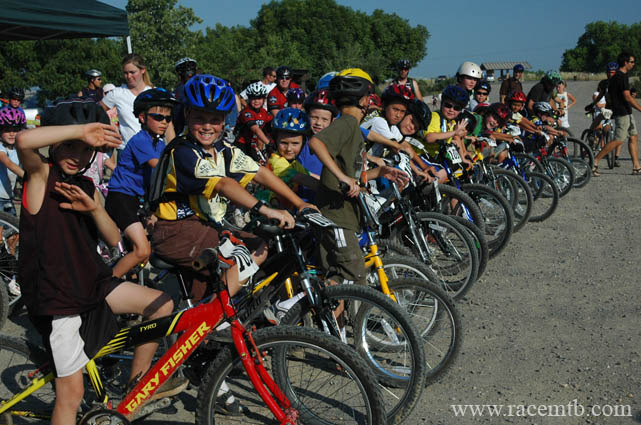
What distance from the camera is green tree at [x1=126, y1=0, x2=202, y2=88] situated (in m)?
62.2

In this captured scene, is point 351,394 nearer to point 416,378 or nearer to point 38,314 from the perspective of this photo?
point 416,378

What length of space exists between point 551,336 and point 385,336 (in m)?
1.67

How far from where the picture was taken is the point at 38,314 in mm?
2713

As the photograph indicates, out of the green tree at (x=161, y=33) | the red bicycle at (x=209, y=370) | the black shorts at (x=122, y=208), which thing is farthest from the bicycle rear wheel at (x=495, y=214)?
the green tree at (x=161, y=33)

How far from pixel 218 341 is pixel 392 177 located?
224 centimetres

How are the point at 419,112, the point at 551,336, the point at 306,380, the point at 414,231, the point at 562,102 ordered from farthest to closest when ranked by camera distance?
the point at 562,102 → the point at 419,112 → the point at 414,231 → the point at 551,336 → the point at 306,380

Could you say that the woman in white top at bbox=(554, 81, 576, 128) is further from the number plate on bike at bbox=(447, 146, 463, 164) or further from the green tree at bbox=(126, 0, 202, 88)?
the green tree at bbox=(126, 0, 202, 88)

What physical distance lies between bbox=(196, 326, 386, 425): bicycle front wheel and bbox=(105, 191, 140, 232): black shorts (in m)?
1.42

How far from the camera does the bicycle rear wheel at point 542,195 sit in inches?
321

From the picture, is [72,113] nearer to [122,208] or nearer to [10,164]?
[122,208]

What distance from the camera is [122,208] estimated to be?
4191mm

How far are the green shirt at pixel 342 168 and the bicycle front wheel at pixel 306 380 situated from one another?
1168mm

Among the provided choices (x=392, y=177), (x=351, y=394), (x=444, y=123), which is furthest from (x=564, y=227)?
(x=351, y=394)

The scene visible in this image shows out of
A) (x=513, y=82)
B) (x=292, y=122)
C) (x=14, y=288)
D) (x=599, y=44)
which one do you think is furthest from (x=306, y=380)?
(x=599, y=44)
